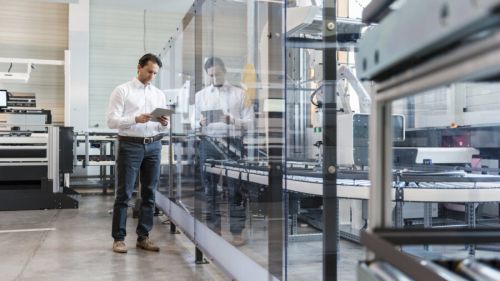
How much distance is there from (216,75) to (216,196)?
2.26ft

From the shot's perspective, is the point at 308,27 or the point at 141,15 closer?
the point at 308,27

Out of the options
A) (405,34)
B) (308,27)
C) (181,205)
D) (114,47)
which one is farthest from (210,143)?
(114,47)

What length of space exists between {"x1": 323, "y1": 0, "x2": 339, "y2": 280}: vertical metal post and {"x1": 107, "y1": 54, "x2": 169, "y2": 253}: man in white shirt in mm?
1806

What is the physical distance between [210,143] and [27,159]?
12.3 ft

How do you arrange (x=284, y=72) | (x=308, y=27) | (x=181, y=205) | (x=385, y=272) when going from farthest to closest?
1. (x=181, y=205)
2. (x=308, y=27)
3. (x=284, y=72)
4. (x=385, y=272)

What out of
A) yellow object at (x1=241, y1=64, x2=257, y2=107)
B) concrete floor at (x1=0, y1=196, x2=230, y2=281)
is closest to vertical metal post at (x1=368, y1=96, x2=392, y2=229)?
yellow object at (x1=241, y1=64, x2=257, y2=107)

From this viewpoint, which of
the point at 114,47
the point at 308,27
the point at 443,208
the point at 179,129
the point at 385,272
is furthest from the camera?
the point at 114,47

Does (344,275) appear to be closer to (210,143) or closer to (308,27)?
(210,143)

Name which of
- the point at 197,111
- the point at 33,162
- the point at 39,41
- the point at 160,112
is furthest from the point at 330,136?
the point at 39,41

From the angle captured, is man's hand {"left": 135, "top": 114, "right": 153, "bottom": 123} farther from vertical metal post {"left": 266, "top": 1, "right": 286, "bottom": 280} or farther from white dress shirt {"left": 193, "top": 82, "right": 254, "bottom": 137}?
vertical metal post {"left": 266, "top": 1, "right": 286, "bottom": 280}

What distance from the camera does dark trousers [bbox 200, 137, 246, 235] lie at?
2281 millimetres

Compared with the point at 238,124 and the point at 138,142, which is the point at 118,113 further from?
the point at 238,124

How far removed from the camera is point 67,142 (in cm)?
584

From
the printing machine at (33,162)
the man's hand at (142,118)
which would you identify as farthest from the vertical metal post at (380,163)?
the printing machine at (33,162)
